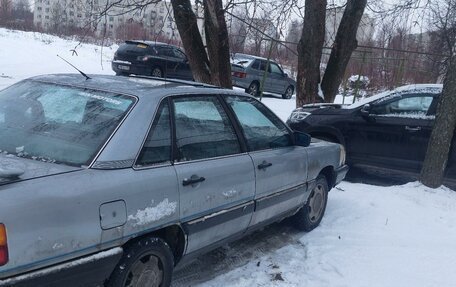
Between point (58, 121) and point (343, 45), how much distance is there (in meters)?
7.98

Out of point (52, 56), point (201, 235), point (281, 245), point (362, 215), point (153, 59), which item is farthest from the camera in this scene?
A: point (52, 56)

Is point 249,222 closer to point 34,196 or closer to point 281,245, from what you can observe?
point 281,245

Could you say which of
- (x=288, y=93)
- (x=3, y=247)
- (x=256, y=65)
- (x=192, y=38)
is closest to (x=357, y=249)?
(x=3, y=247)

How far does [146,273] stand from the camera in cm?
316

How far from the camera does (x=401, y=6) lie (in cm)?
1015

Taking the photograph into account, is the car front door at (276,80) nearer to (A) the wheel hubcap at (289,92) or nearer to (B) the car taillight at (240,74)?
(A) the wheel hubcap at (289,92)

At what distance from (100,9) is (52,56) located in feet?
51.8

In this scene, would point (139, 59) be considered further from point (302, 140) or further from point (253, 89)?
point (302, 140)

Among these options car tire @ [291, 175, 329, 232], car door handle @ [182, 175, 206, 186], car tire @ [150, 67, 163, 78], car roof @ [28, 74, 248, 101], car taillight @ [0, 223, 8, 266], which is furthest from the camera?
car tire @ [150, 67, 163, 78]

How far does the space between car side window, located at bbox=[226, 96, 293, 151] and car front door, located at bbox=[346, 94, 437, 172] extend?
12.3 ft

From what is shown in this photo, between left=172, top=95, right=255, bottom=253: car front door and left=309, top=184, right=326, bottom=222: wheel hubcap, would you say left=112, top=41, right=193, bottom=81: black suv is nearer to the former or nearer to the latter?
left=309, top=184, right=326, bottom=222: wheel hubcap

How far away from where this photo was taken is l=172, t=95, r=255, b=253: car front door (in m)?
3.42

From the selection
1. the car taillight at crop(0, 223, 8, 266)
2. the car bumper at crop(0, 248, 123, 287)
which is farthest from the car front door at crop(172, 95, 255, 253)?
the car taillight at crop(0, 223, 8, 266)

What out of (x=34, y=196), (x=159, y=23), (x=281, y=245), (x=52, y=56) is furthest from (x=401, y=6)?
(x=52, y=56)
